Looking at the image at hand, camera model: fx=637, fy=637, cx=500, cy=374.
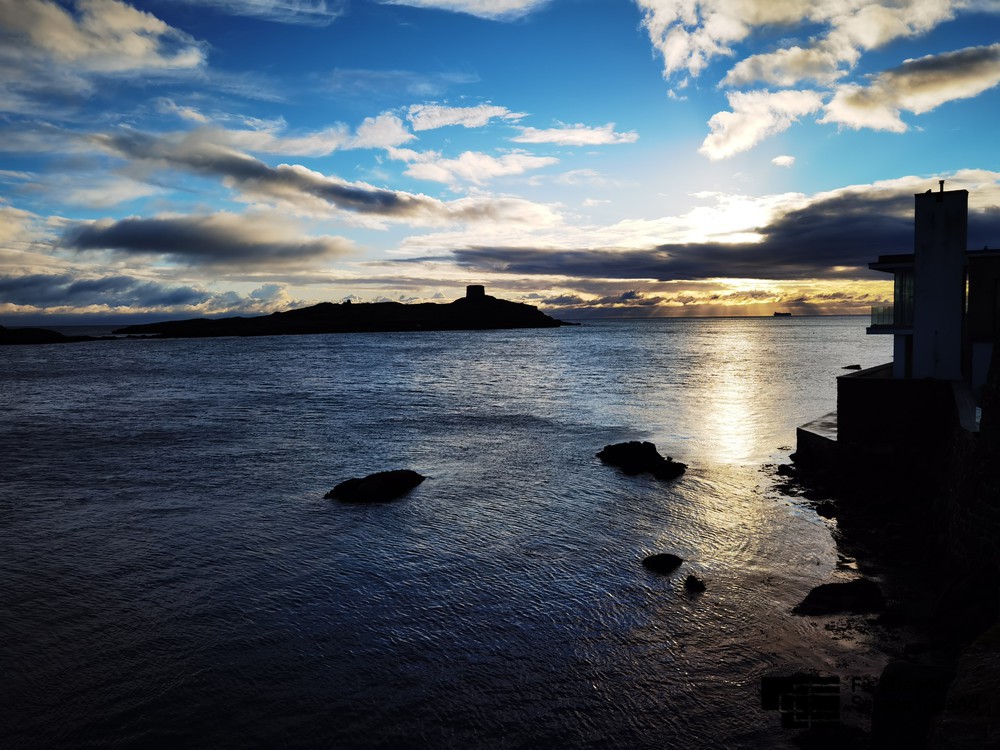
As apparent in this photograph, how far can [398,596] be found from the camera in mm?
14539

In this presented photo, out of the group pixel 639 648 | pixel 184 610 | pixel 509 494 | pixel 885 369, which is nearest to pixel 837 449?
pixel 885 369

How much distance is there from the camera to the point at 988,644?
8.70 meters

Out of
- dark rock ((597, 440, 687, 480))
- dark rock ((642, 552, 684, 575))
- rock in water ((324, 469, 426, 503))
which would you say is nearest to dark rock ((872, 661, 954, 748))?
dark rock ((642, 552, 684, 575))

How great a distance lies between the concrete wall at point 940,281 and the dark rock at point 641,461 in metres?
10.5

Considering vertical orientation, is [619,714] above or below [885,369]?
below

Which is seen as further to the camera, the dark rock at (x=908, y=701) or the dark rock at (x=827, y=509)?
the dark rock at (x=827, y=509)

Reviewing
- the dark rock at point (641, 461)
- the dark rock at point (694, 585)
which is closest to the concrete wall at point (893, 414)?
the dark rock at point (641, 461)

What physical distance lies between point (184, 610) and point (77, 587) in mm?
3341

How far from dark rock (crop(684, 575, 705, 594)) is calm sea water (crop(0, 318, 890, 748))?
0.96 ft

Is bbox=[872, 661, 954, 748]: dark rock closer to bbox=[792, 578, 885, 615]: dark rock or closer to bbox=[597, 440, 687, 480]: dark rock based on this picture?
bbox=[792, 578, 885, 615]: dark rock

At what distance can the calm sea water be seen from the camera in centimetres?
1016

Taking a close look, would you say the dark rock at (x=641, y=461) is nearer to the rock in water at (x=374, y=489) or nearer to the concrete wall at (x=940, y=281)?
the rock in water at (x=374, y=489)

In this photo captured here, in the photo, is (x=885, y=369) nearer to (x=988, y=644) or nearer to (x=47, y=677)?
(x=988, y=644)

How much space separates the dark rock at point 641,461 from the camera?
26359 mm
